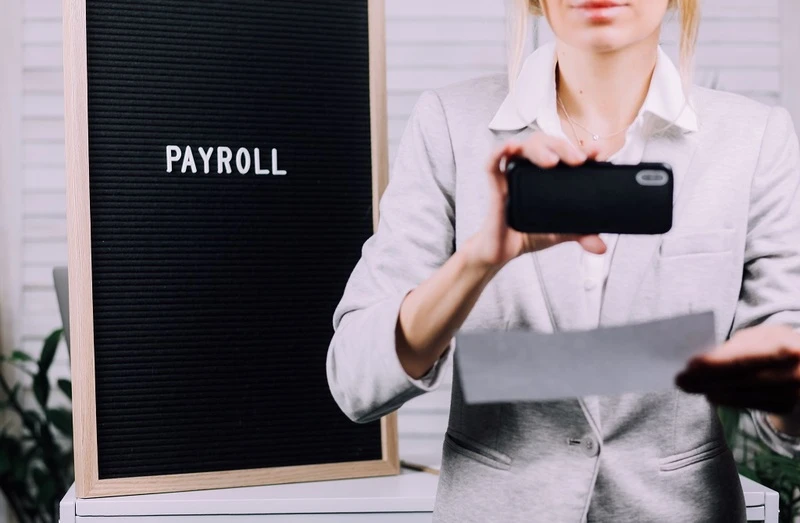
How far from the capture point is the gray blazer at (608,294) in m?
→ 0.73

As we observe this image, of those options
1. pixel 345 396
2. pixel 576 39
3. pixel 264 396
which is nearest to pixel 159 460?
pixel 264 396

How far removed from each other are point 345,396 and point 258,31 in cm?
59

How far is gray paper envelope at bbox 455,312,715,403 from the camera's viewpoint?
58 centimetres

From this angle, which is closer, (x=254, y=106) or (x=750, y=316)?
(x=750, y=316)

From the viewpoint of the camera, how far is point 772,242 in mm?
746

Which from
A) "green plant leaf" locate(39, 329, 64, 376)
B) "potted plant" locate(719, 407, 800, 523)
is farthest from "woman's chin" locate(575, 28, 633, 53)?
"green plant leaf" locate(39, 329, 64, 376)

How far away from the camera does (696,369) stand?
1.99 feet

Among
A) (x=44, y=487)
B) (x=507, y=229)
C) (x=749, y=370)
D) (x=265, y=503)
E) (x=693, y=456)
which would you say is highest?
(x=507, y=229)

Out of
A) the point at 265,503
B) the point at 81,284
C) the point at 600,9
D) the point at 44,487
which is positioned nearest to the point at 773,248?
the point at 600,9

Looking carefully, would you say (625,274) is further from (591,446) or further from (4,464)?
(4,464)

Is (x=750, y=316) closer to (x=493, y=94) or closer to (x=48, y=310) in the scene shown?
(x=493, y=94)

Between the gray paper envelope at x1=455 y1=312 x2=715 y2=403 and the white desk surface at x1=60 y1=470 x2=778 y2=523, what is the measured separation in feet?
1.85

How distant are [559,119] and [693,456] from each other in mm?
339

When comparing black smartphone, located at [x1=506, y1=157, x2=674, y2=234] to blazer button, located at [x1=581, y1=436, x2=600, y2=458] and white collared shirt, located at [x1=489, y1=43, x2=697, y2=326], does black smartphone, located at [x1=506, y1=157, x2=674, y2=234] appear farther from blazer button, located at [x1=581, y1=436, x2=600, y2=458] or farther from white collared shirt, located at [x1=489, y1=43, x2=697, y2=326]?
blazer button, located at [x1=581, y1=436, x2=600, y2=458]
